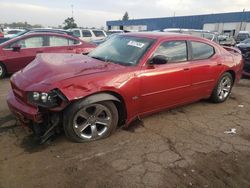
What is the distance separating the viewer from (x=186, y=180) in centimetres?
313

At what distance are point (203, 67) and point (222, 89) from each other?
1180 millimetres

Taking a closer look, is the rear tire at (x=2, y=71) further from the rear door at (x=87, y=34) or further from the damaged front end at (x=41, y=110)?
the rear door at (x=87, y=34)

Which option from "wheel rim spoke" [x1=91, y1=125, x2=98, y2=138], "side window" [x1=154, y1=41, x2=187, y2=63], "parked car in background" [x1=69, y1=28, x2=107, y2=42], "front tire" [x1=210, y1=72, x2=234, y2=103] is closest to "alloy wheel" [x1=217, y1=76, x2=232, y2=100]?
"front tire" [x1=210, y1=72, x2=234, y2=103]

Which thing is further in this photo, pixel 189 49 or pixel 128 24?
pixel 128 24

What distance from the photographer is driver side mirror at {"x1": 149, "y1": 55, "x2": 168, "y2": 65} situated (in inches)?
167

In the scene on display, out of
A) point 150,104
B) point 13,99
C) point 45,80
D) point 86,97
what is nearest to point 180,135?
point 150,104

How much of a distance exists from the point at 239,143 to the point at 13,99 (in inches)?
140

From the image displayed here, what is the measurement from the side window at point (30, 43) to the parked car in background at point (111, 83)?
167 inches

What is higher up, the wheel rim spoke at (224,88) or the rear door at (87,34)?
the rear door at (87,34)

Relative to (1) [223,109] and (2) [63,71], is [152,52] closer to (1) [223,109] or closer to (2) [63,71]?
(2) [63,71]

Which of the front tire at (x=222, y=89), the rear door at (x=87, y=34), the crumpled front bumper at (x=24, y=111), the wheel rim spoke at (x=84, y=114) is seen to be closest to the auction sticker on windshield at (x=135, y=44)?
the wheel rim spoke at (x=84, y=114)

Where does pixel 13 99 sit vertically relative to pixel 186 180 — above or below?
above

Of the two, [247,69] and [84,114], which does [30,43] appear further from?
[247,69]

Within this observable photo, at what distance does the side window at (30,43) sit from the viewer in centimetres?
840
